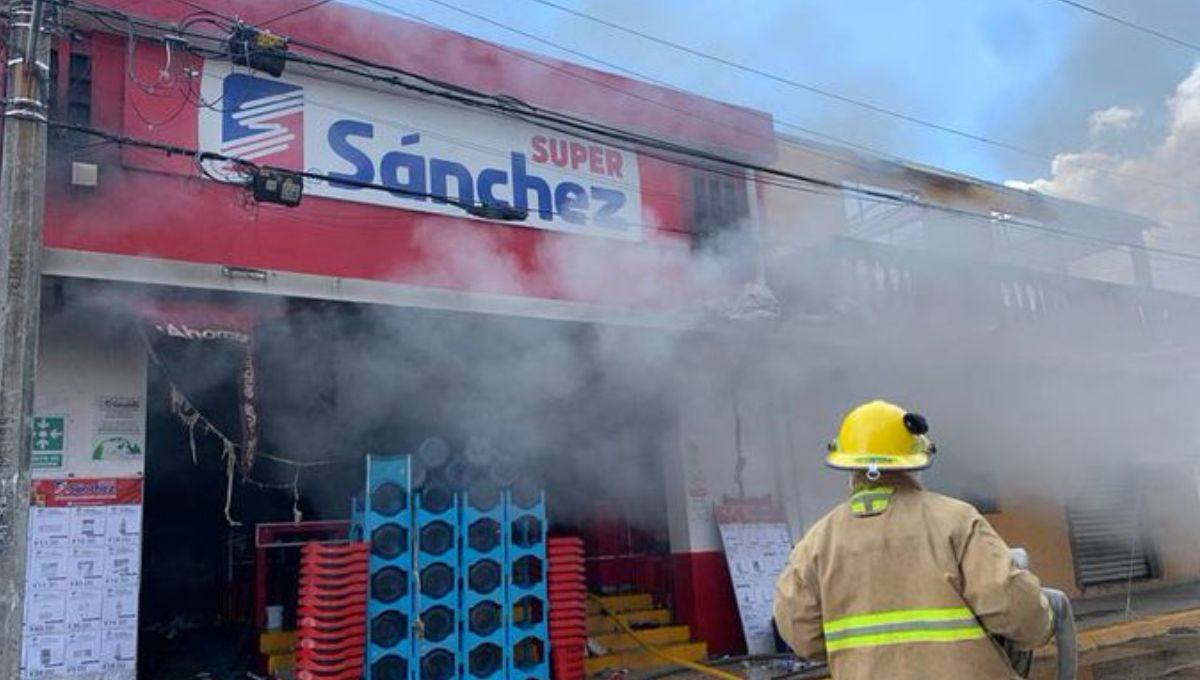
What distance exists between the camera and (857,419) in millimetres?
2434

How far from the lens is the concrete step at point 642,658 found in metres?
7.54

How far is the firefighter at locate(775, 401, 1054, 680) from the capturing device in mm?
2098

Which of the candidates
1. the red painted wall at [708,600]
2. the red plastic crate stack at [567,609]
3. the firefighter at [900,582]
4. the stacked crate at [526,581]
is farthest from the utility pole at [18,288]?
the red painted wall at [708,600]

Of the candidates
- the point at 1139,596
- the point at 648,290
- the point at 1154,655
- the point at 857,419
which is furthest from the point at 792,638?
the point at 1139,596

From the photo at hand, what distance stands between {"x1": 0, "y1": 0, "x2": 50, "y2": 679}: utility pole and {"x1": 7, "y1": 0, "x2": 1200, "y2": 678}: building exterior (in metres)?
0.35

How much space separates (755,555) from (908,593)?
6309 mm

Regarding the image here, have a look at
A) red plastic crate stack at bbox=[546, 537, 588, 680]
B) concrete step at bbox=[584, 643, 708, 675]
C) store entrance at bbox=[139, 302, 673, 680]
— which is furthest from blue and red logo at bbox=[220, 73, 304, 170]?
concrete step at bbox=[584, 643, 708, 675]

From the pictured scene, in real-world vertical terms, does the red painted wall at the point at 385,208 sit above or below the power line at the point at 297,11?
below

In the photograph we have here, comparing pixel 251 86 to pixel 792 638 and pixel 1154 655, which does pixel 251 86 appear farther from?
pixel 1154 655

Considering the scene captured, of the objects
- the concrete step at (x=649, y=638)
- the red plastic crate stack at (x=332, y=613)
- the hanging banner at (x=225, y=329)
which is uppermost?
the hanging banner at (x=225, y=329)

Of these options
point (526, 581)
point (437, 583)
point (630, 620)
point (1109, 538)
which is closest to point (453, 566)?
point (437, 583)

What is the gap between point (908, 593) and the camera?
2.20 m

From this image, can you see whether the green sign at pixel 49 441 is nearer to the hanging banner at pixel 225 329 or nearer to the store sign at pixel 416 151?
the hanging banner at pixel 225 329

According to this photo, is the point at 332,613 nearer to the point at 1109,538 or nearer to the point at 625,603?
the point at 625,603
